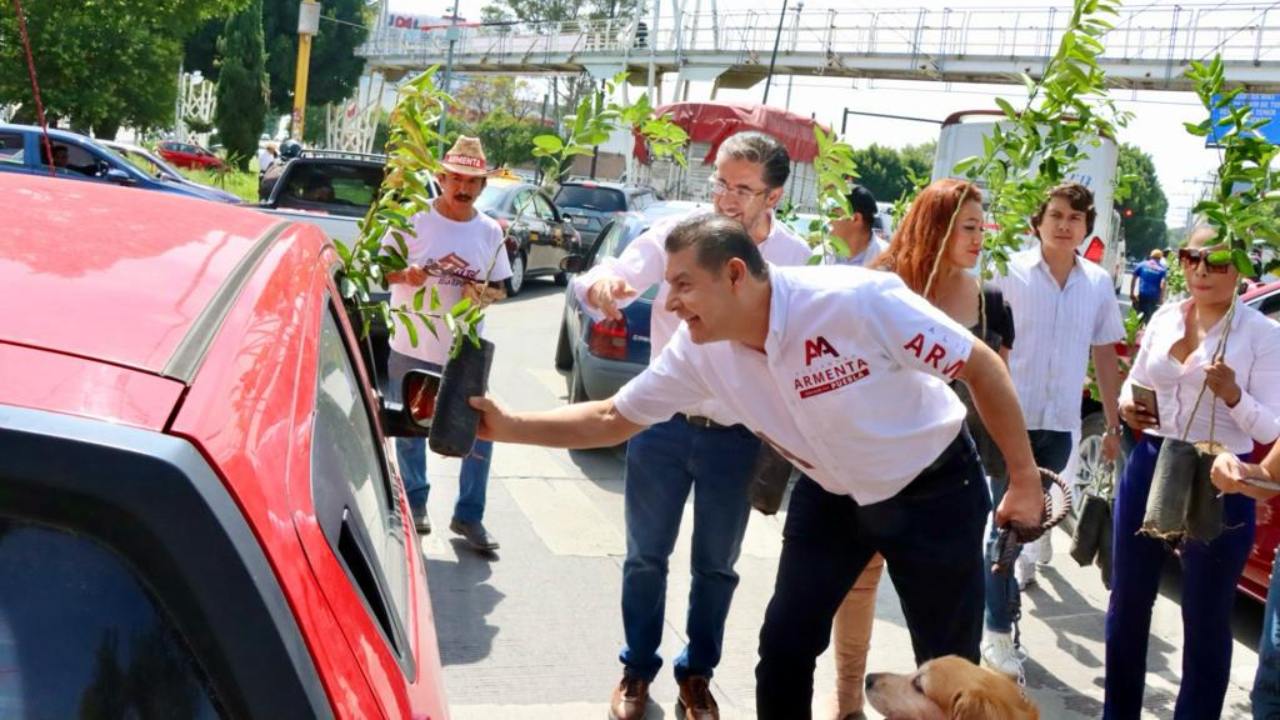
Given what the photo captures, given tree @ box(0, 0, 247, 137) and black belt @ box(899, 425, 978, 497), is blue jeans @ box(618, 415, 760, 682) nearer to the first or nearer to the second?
black belt @ box(899, 425, 978, 497)

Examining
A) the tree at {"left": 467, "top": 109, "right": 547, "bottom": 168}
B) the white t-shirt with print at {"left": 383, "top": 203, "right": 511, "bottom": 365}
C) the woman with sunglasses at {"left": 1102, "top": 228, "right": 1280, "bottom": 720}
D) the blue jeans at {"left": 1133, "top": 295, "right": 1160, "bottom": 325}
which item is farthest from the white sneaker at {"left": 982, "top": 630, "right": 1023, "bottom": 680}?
the tree at {"left": 467, "top": 109, "right": 547, "bottom": 168}

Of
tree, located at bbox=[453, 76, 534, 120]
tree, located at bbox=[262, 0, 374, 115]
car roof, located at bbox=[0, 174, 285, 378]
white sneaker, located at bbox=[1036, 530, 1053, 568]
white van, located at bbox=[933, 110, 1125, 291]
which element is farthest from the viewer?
tree, located at bbox=[453, 76, 534, 120]

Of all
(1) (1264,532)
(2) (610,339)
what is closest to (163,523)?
(1) (1264,532)

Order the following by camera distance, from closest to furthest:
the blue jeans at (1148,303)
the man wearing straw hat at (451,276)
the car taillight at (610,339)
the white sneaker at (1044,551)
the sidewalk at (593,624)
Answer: the sidewalk at (593,624)
the man wearing straw hat at (451,276)
the white sneaker at (1044,551)
the car taillight at (610,339)
the blue jeans at (1148,303)

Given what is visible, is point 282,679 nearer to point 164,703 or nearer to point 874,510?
point 164,703

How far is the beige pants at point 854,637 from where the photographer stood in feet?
14.5

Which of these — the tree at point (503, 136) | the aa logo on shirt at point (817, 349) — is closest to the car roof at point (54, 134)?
the aa logo on shirt at point (817, 349)

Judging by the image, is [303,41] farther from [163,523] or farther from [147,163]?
[163,523]

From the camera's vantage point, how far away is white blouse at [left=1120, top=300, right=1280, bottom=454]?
4.19 m

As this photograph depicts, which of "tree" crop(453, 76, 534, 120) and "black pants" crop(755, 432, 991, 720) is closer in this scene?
"black pants" crop(755, 432, 991, 720)

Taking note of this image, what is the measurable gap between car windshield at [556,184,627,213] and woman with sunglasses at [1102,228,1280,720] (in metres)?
18.6

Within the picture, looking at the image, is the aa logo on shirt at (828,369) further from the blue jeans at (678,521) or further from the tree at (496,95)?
the tree at (496,95)

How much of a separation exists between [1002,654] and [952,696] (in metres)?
2.48

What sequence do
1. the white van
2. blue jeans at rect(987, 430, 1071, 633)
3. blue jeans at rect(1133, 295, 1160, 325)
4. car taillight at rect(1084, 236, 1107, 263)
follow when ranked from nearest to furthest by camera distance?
blue jeans at rect(987, 430, 1071, 633), car taillight at rect(1084, 236, 1107, 263), blue jeans at rect(1133, 295, 1160, 325), the white van
